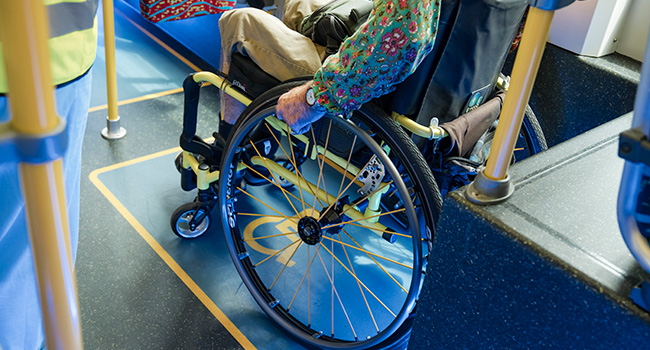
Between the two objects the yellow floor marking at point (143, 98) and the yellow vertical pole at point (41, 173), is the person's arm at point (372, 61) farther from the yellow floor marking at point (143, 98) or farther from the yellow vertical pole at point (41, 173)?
the yellow floor marking at point (143, 98)

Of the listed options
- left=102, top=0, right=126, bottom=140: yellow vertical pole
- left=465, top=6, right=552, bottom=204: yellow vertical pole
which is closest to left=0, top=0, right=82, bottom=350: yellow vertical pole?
left=465, top=6, right=552, bottom=204: yellow vertical pole

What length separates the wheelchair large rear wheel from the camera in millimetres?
1637

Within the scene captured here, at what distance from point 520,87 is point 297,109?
75 centimetres

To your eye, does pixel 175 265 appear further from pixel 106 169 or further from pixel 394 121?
pixel 394 121

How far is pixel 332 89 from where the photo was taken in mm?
1609

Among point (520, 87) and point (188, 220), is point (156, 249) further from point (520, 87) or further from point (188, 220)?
point (520, 87)

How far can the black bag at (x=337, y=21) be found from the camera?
1876 mm

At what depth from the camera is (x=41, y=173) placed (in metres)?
0.46

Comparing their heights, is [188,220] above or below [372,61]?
below

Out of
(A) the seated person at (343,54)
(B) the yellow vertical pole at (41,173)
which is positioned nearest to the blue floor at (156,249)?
(A) the seated person at (343,54)

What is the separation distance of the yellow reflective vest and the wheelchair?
0.75m

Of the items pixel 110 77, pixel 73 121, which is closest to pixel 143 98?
pixel 110 77

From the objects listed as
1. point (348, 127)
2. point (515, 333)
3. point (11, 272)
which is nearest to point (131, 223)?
point (348, 127)

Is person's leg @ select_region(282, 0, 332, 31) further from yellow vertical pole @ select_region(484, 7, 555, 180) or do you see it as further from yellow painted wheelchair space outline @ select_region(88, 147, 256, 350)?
yellow vertical pole @ select_region(484, 7, 555, 180)
